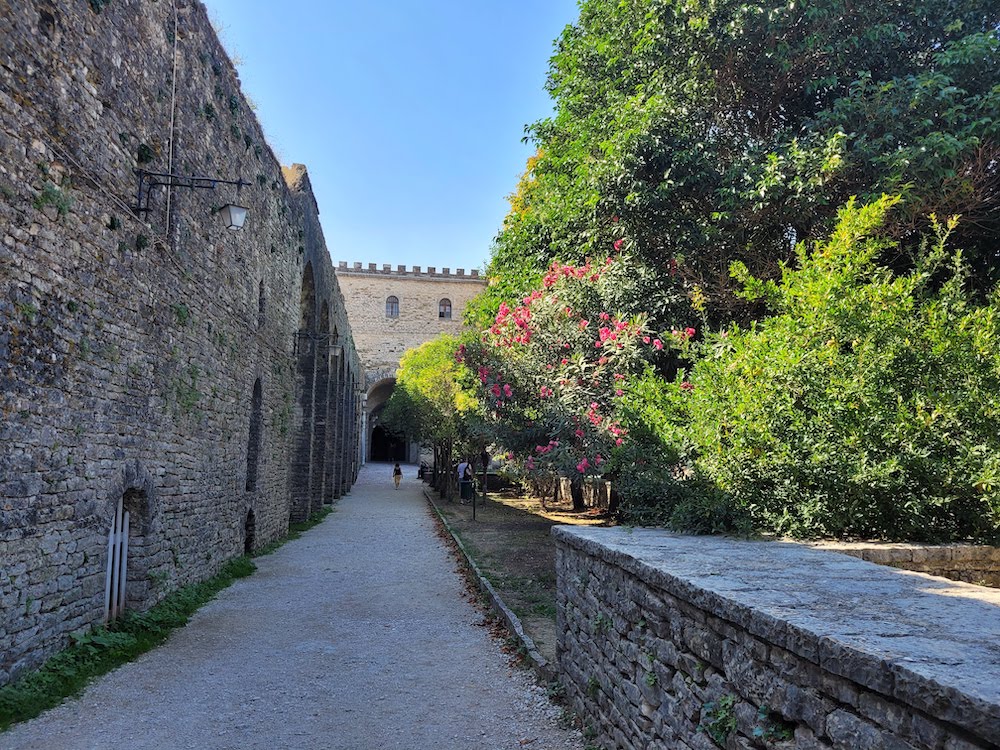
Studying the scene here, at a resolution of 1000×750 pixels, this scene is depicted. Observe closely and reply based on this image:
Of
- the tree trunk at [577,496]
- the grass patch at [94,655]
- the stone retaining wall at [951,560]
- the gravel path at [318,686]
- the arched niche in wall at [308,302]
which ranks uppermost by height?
the arched niche in wall at [308,302]

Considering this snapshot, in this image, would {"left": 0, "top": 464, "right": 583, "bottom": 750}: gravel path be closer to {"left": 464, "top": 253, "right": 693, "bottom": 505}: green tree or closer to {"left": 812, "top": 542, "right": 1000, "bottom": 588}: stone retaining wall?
{"left": 812, "top": 542, "right": 1000, "bottom": 588}: stone retaining wall

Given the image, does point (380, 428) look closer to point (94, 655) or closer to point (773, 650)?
point (94, 655)

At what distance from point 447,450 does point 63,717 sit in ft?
67.9

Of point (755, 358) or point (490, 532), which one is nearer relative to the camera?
Answer: point (755, 358)

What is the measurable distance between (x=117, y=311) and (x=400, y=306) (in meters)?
45.2

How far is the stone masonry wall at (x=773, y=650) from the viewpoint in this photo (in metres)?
1.89

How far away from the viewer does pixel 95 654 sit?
19.2 ft

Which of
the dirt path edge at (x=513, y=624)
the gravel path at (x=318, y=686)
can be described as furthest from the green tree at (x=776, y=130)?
the gravel path at (x=318, y=686)

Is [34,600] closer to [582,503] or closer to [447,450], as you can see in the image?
[582,503]

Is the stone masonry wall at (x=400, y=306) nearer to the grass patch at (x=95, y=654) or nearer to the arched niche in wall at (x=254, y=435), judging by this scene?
the arched niche in wall at (x=254, y=435)

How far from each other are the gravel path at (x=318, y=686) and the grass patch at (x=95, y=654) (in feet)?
0.39

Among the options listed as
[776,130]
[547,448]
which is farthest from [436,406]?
[776,130]

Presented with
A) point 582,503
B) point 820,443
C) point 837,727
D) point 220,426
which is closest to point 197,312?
point 220,426

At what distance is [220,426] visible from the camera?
965cm
